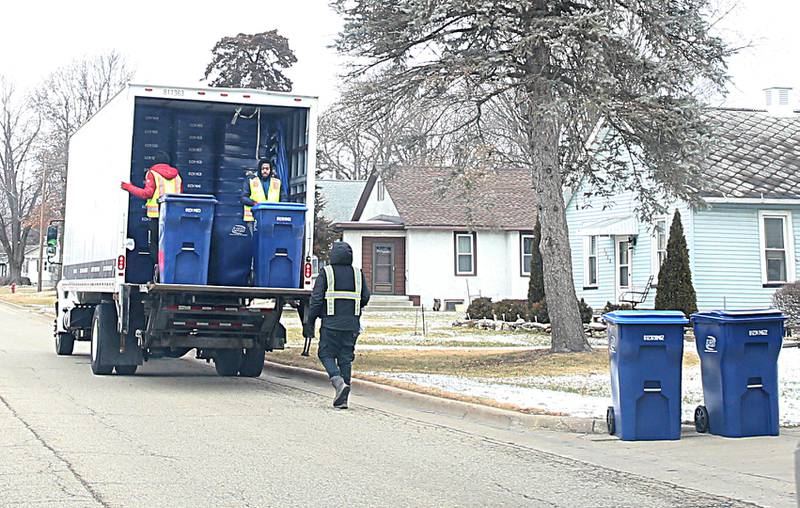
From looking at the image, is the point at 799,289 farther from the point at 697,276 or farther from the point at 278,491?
the point at 278,491

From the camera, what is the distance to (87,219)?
16.4m

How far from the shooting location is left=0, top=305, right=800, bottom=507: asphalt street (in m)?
7.06

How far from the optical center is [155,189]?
550 inches

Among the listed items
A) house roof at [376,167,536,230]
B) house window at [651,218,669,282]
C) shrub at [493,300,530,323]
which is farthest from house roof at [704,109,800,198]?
house roof at [376,167,536,230]

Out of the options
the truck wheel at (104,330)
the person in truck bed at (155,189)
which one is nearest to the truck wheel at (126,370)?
the truck wheel at (104,330)

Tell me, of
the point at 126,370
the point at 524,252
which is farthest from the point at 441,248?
the point at 126,370

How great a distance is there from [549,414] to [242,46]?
31.1 meters

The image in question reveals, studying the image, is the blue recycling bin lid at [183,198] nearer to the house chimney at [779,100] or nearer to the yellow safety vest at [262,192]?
the yellow safety vest at [262,192]

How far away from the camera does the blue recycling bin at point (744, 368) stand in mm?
9398

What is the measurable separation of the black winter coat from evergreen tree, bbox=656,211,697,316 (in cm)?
1314

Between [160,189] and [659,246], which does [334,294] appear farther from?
[659,246]

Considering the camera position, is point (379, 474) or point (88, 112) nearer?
point (379, 474)

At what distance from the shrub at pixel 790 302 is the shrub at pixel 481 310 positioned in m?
8.26

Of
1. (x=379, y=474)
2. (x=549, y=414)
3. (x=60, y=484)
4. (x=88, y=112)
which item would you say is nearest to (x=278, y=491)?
(x=379, y=474)
